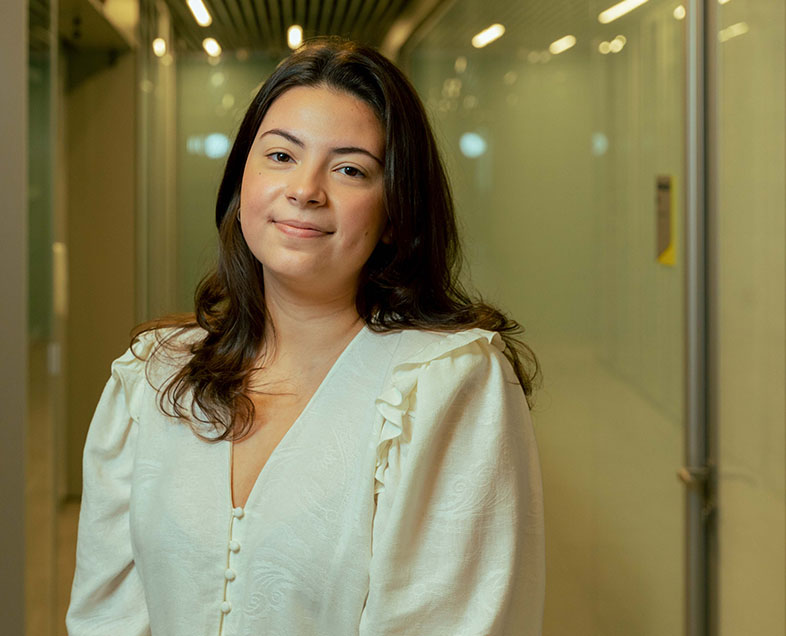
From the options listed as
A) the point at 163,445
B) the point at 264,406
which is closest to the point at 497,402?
the point at 264,406

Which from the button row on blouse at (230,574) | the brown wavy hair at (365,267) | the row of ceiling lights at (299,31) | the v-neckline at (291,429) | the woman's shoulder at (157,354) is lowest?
the button row on blouse at (230,574)

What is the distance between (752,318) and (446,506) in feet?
4.06

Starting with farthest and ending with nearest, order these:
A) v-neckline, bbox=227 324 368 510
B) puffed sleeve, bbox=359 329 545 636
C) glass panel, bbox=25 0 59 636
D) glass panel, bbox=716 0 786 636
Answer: glass panel, bbox=25 0 59 636 < glass panel, bbox=716 0 786 636 < v-neckline, bbox=227 324 368 510 < puffed sleeve, bbox=359 329 545 636

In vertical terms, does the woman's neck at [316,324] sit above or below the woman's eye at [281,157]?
below

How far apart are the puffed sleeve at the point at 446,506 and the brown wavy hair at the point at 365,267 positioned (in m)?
0.18

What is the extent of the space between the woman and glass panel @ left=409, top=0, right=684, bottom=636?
3.61 ft

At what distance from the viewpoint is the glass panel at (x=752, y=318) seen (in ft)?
6.70

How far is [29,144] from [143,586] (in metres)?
1.28

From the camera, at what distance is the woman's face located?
130 cm

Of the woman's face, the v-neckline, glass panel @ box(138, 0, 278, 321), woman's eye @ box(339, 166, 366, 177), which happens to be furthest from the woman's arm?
glass panel @ box(138, 0, 278, 321)

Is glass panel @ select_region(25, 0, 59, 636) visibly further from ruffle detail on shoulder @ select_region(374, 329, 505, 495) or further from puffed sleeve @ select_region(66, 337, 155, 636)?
ruffle detail on shoulder @ select_region(374, 329, 505, 495)

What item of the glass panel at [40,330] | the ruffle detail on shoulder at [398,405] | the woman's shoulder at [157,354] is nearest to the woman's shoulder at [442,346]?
the ruffle detail on shoulder at [398,405]

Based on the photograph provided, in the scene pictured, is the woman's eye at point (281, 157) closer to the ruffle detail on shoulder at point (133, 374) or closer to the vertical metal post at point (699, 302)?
the ruffle detail on shoulder at point (133, 374)

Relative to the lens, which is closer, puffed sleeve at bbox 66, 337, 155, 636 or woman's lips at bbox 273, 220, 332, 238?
woman's lips at bbox 273, 220, 332, 238
